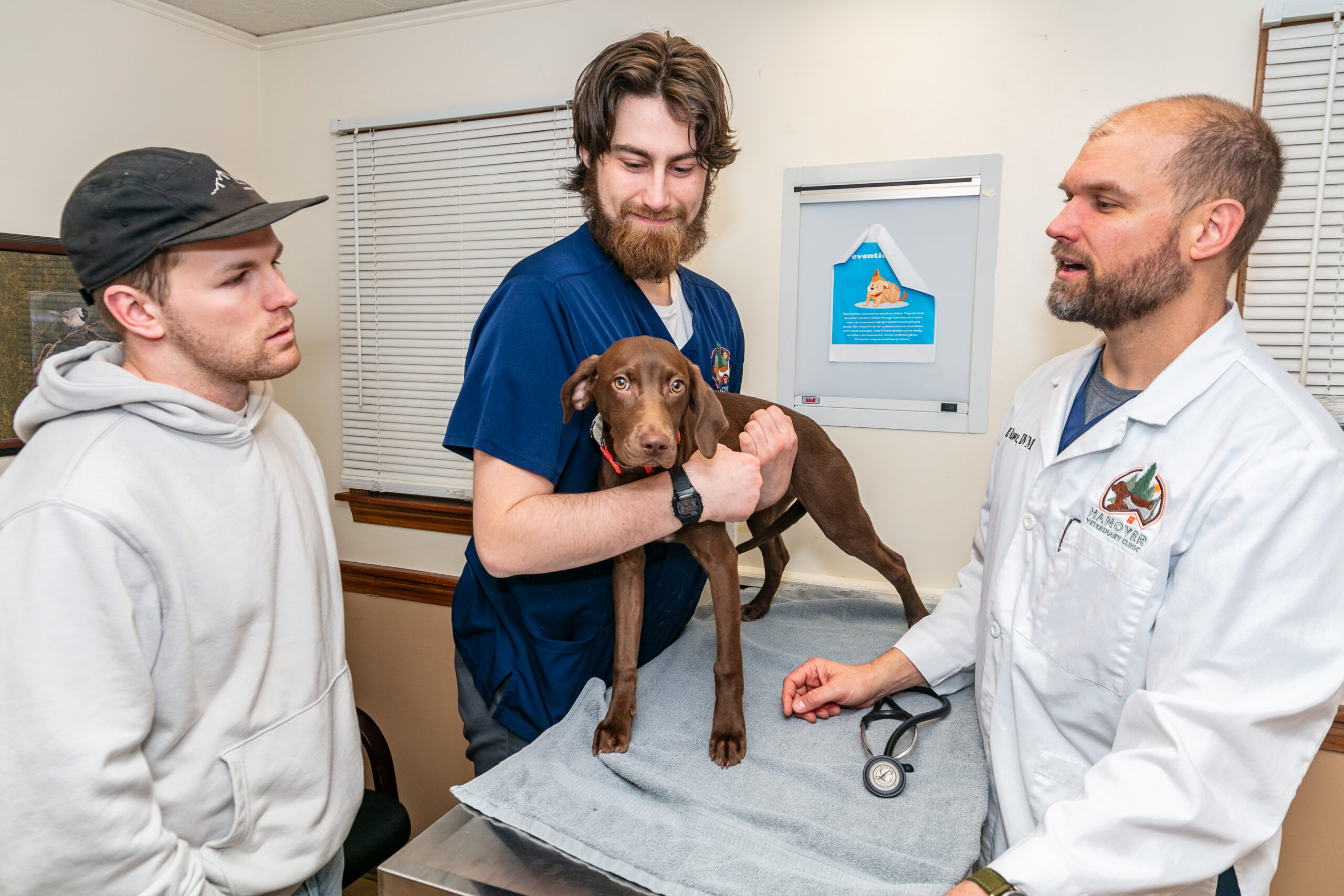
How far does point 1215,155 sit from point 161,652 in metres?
1.89

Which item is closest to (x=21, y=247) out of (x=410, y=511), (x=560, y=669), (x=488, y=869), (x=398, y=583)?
(x=410, y=511)

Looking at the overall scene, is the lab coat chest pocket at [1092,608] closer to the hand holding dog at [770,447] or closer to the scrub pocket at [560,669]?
the hand holding dog at [770,447]

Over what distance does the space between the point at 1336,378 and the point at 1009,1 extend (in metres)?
1.44

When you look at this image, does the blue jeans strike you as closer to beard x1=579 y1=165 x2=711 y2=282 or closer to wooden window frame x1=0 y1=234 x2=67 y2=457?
beard x1=579 y1=165 x2=711 y2=282

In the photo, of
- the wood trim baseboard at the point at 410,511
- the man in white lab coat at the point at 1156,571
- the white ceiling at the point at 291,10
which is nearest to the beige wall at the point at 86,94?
the white ceiling at the point at 291,10

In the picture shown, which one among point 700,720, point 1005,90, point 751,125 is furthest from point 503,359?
point 1005,90

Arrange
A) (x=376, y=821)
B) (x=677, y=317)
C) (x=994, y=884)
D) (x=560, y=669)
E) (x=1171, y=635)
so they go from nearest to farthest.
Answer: (x=994, y=884) < (x=1171, y=635) < (x=560, y=669) < (x=677, y=317) < (x=376, y=821)

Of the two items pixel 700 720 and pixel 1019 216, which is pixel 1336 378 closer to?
pixel 1019 216

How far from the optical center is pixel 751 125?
281 cm

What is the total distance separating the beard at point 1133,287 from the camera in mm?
1376

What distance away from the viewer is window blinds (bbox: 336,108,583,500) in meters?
3.18

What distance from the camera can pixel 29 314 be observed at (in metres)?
2.80

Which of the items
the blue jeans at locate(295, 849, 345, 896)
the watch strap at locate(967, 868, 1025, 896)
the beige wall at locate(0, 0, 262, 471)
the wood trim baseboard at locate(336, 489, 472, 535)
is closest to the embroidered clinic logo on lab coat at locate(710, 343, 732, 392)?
the watch strap at locate(967, 868, 1025, 896)

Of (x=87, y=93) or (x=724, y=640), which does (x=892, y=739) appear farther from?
(x=87, y=93)
